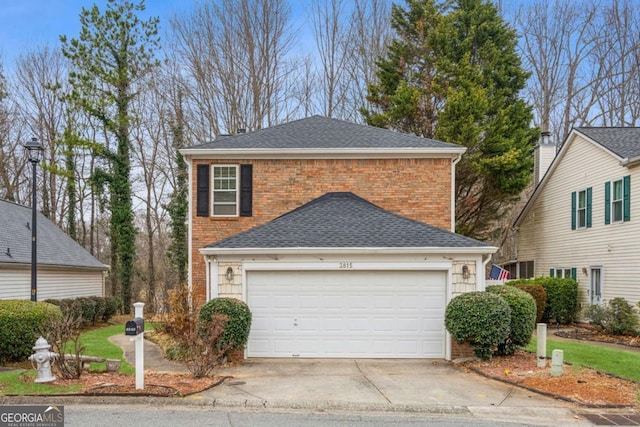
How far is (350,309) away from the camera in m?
11.2

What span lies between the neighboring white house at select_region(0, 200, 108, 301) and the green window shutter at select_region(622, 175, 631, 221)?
19.4 m

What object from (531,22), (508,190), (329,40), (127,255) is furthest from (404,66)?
(127,255)

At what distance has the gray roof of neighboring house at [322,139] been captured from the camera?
1487 centimetres

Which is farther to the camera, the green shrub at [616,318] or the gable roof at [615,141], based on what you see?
the gable roof at [615,141]

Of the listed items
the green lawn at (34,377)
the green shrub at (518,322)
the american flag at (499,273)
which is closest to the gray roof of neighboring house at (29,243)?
the green lawn at (34,377)

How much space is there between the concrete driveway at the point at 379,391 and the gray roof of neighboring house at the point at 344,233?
2577 millimetres

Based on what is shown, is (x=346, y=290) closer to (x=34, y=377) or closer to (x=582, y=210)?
(x=34, y=377)

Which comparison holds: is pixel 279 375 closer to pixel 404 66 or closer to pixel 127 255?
pixel 127 255

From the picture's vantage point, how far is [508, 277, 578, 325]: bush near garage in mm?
18016

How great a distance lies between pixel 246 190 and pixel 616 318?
39.0 feet

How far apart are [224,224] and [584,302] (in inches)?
517

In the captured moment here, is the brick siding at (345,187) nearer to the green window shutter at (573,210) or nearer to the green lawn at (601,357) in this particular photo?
the green lawn at (601,357)

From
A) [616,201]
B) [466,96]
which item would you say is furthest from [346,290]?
[466,96]

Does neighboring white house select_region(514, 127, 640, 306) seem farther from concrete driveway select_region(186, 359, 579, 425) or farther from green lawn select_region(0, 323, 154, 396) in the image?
green lawn select_region(0, 323, 154, 396)
